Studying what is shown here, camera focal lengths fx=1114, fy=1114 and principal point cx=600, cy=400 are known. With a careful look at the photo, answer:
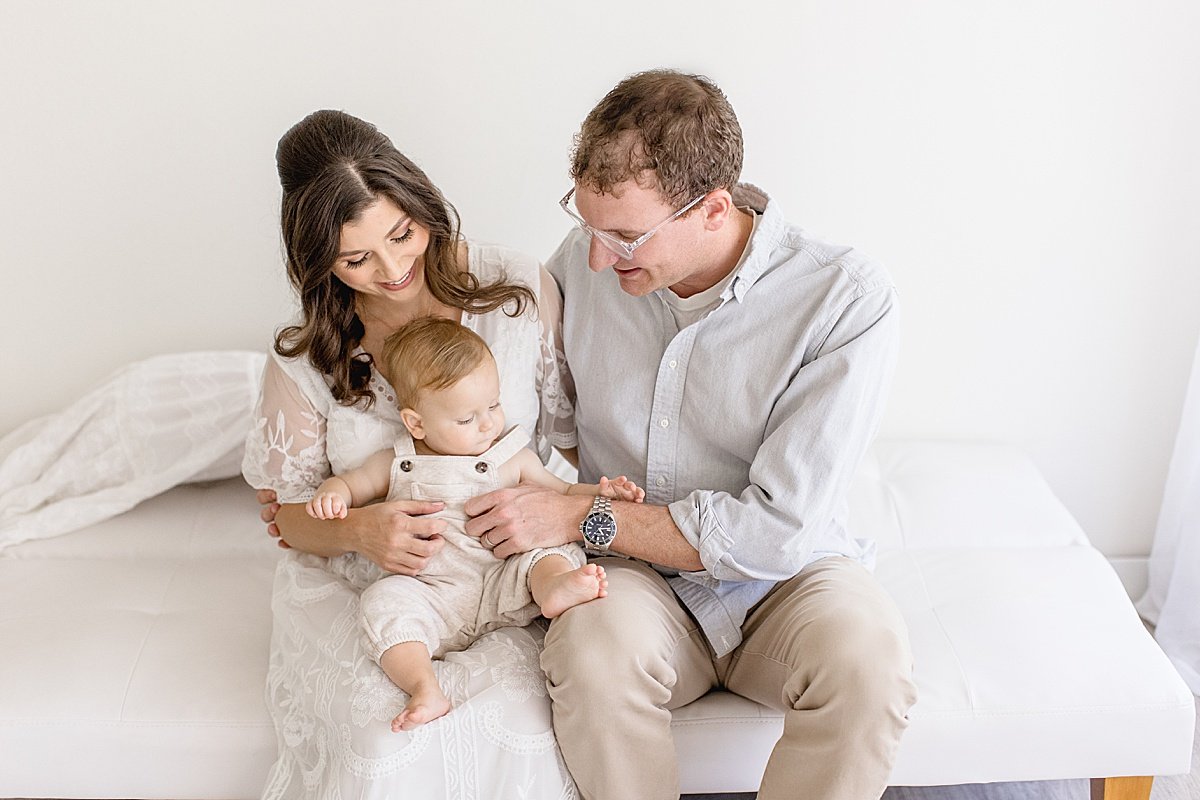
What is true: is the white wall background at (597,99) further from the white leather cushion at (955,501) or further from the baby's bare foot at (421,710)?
the baby's bare foot at (421,710)

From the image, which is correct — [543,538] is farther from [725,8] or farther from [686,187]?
[725,8]

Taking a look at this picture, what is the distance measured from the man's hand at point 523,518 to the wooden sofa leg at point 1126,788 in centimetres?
102

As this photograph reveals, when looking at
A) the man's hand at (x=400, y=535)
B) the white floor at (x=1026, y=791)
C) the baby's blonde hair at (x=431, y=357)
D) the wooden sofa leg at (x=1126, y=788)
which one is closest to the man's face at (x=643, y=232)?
the baby's blonde hair at (x=431, y=357)

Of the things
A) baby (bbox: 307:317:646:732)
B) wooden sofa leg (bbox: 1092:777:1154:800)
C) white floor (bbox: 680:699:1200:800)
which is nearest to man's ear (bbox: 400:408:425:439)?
Result: baby (bbox: 307:317:646:732)

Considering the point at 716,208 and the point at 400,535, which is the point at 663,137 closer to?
the point at 716,208

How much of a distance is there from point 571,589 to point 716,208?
2.11ft

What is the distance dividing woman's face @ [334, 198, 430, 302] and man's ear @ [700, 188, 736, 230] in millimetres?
472

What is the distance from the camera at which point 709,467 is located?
6.33ft

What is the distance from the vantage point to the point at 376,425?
6.41 ft

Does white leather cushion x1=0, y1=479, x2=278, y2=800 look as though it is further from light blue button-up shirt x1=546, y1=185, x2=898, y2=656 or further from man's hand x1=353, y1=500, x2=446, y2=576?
light blue button-up shirt x1=546, y1=185, x2=898, y2=656

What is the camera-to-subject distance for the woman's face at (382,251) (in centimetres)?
178

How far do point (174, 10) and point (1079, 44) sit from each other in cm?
190

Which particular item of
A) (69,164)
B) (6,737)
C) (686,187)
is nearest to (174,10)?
(69,164)

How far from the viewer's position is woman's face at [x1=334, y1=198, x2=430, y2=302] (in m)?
1.78
